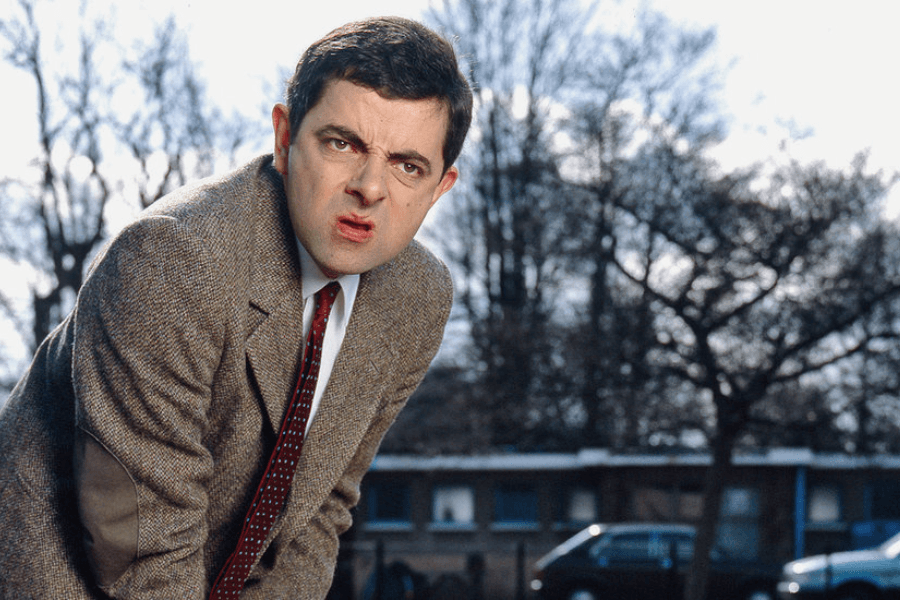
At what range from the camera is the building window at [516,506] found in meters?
24.5

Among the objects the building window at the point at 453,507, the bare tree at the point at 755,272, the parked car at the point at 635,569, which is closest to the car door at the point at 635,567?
the parked car at the point at 635,569

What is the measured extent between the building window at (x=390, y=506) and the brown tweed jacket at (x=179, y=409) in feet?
76.7

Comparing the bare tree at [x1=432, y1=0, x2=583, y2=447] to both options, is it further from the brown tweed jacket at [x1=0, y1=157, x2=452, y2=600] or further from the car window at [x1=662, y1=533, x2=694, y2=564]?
the brown tweed jacket at [x1=0, y1=157, x2=452, y2=600]

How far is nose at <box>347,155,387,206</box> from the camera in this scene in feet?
6.07

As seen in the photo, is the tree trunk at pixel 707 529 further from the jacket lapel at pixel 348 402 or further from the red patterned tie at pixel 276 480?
the red patterned tie at pixel 276 480

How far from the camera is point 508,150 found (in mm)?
19391

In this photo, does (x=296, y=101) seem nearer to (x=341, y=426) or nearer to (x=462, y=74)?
(x=462, y=74)

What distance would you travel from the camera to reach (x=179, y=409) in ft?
5.70

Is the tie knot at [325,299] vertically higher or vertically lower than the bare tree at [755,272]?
lower

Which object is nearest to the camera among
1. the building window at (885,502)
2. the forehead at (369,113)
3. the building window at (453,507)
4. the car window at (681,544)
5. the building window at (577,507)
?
the forehead at (369,113)

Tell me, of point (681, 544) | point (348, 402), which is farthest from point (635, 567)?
point (348, 402)

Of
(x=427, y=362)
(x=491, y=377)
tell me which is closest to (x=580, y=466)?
(x=491, y=377)

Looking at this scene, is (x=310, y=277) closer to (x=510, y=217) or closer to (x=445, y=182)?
(x=445, y=182)

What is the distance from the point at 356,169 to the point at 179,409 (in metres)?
0.52
